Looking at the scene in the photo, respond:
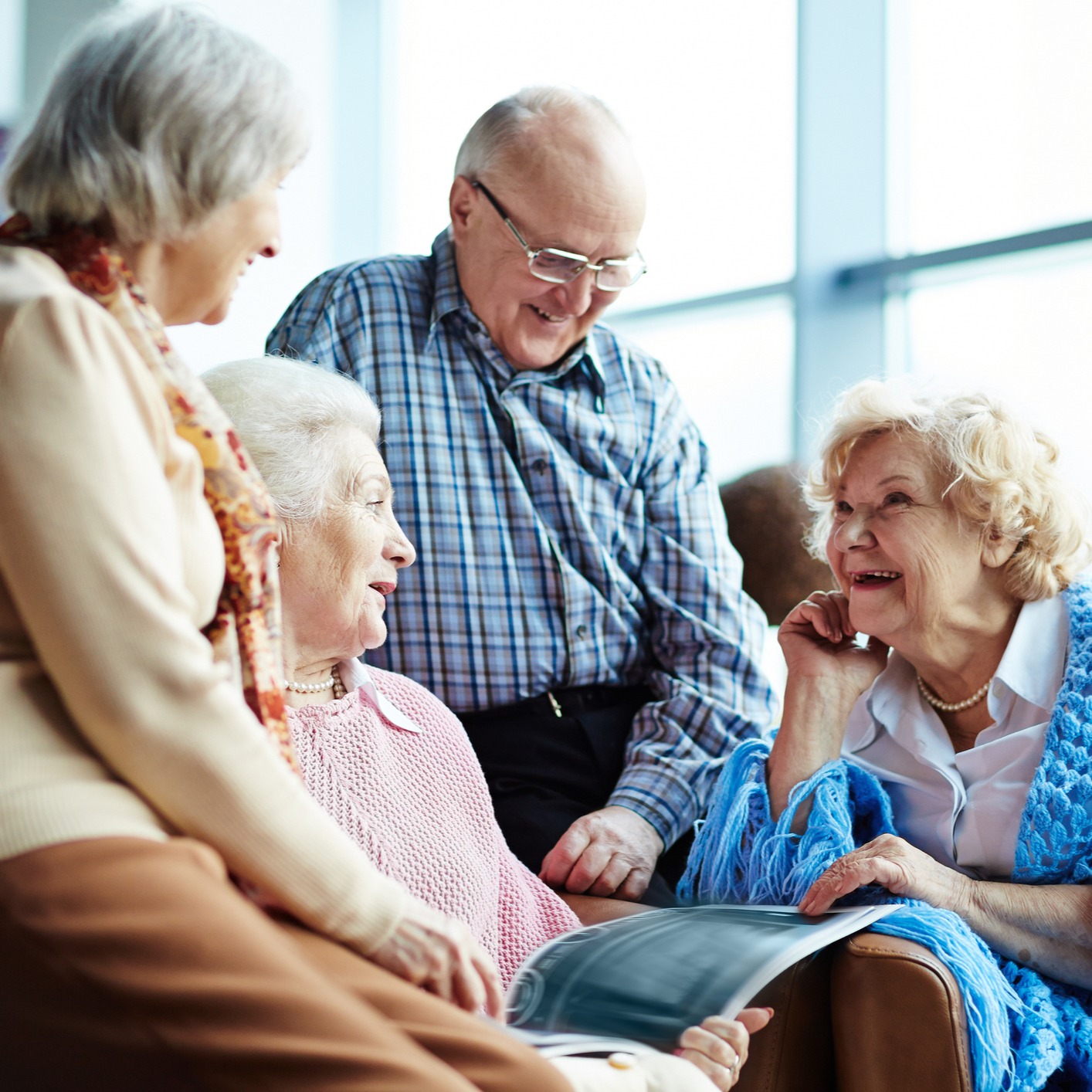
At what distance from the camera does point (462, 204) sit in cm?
216

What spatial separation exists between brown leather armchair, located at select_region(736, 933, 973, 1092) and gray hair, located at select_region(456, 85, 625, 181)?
1.41m

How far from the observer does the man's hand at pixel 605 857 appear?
1.80 meters

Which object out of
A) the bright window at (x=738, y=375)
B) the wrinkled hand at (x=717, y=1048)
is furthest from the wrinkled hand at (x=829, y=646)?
the bright window at (x=738, y=375)

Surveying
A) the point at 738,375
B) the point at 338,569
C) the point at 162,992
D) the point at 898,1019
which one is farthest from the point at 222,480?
the point at 738,375

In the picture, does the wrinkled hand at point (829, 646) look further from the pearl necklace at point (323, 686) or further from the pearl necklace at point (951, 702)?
the pearl necklace at point (323, 686)

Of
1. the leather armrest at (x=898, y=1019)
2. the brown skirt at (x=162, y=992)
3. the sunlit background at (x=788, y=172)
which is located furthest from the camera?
the sunlit background at (x=788, y=172)

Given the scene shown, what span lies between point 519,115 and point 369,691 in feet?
3.61

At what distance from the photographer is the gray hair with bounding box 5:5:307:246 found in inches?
35.4

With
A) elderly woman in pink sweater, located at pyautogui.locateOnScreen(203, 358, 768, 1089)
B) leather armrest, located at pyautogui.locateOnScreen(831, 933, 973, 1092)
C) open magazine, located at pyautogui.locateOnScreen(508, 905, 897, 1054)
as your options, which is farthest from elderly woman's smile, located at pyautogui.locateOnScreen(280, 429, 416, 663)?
leather armrest, located at pyautogui.locateOnScreen(831, 933, 973, 1092)

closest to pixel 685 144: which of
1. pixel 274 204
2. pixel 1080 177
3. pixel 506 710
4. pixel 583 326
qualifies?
pixel 1080 177

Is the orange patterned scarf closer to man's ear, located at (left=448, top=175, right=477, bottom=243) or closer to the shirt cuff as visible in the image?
the shirt cuff

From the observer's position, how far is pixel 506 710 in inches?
80.0

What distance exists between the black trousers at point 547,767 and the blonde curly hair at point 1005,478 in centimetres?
69

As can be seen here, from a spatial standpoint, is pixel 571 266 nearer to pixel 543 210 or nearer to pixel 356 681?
pixel 543 210
